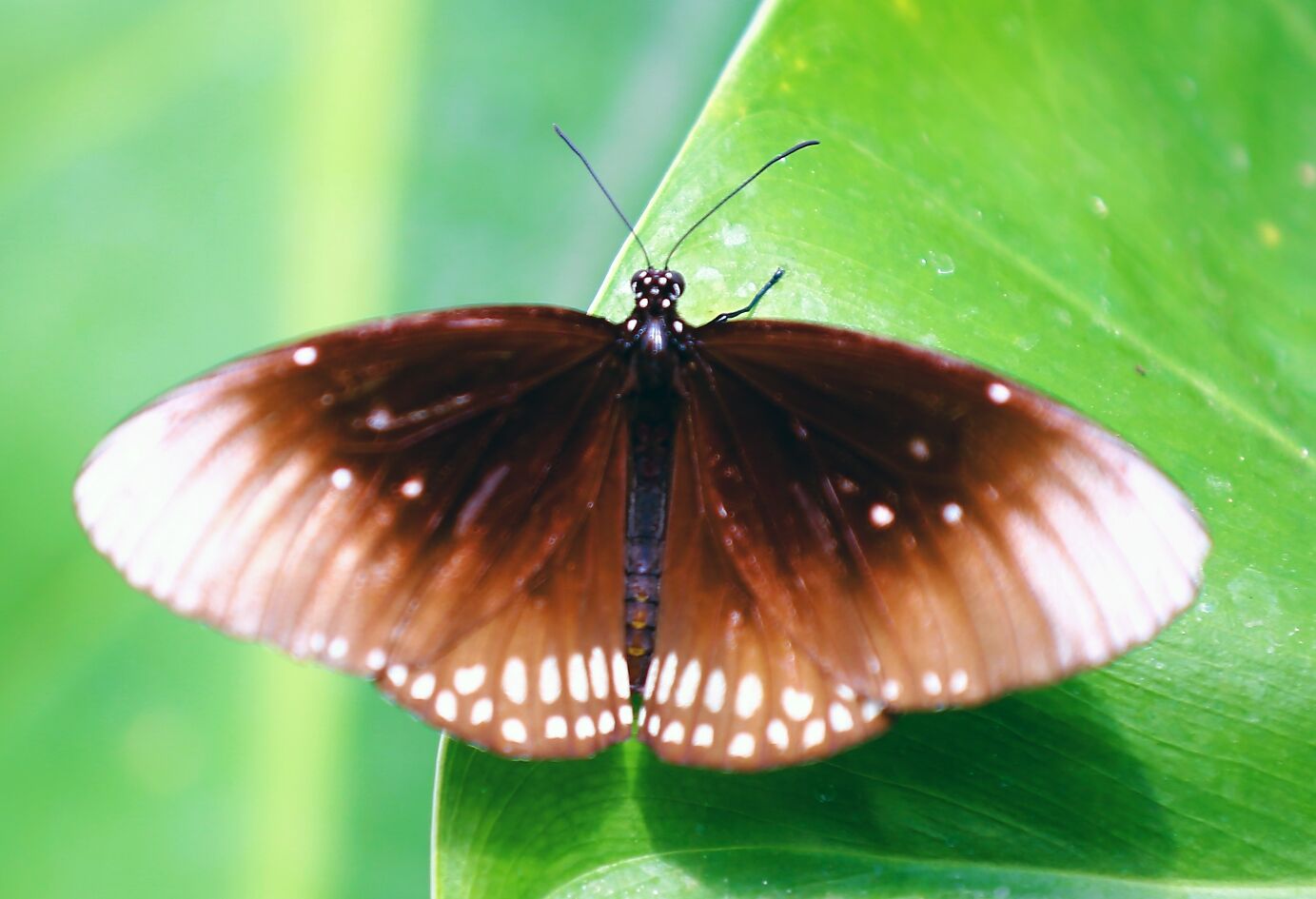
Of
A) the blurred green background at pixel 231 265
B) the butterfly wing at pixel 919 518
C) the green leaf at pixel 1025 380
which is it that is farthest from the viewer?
the blurred green background at pixel 231 265

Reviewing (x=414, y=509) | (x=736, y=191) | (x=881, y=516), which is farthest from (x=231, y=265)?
(x=881, y=516)

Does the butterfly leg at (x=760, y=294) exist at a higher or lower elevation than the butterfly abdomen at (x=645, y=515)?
higher

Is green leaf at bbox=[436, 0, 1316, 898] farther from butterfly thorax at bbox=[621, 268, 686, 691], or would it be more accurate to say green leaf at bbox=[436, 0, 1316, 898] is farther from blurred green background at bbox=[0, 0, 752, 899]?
blurred green background at bbox=[0, 0, 752, 899]

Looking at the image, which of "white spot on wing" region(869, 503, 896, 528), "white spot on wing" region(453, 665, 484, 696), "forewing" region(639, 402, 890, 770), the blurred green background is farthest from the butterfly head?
the blurred green background

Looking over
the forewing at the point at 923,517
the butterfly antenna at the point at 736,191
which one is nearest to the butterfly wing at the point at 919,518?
the forewing at the point at 923,517

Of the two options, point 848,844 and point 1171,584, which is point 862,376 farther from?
point 848,844

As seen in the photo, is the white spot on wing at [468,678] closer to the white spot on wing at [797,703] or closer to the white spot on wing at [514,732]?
the white spot on wing at [514,732]

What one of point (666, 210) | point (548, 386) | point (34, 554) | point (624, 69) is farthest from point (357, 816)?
point (624, 69)

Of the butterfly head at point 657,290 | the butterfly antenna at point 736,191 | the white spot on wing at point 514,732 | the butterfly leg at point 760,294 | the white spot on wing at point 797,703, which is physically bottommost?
the white spot on wing at point 514,732
